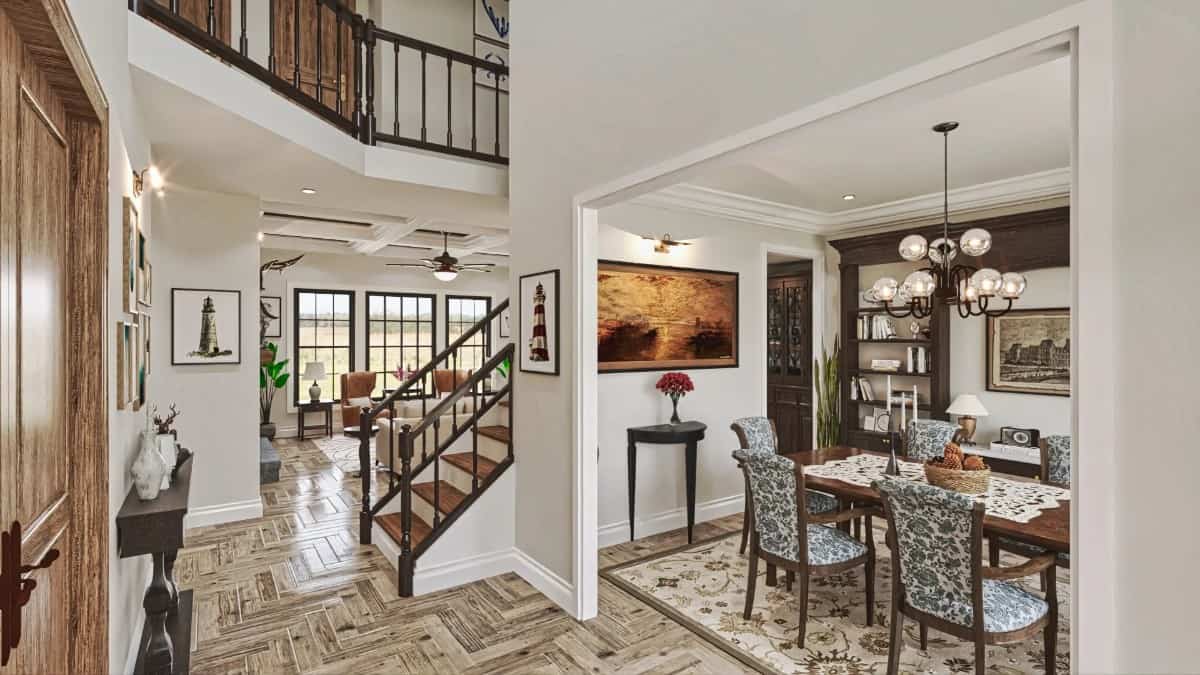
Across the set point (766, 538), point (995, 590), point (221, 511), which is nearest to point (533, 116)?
point (766, 538)

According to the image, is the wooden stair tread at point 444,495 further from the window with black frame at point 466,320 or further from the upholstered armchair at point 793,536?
the window with black frame at point 466,320

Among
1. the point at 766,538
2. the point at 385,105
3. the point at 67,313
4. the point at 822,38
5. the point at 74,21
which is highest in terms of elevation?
the point at 385,105

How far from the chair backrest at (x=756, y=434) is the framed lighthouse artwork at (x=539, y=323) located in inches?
54.1

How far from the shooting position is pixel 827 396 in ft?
19.3

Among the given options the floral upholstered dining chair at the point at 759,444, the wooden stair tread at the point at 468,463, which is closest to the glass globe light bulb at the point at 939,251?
the floral upholstered dining chair at the point at 759,444

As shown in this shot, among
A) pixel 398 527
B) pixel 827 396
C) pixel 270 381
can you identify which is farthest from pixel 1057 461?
pixel 270 381

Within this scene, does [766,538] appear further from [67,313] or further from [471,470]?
[67,313]

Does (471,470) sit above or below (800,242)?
below

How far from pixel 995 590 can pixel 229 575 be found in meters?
4.17

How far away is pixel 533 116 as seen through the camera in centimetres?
371

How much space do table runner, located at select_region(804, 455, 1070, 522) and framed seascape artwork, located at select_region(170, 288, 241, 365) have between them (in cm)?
449

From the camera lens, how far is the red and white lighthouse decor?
3559 millimetres

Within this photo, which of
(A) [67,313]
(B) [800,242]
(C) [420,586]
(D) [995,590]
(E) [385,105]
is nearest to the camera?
(A) [67,313]

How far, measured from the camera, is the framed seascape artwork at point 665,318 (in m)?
4.53
